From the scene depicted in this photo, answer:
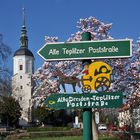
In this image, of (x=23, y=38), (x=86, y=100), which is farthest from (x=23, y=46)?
(x=86, y=100)

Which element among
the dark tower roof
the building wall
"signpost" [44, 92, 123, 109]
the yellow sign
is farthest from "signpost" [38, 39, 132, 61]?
the dark tower roof

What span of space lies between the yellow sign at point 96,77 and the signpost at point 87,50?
219 millimetres

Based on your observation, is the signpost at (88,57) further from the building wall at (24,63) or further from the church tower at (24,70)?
the building wall at (24,63)

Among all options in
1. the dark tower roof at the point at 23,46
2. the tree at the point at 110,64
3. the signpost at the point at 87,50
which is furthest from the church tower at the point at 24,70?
the signpost at the point at 87,50

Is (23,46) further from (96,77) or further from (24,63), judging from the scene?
(96,77)

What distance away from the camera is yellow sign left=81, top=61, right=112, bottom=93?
991 cm

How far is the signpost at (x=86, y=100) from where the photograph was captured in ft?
32.2

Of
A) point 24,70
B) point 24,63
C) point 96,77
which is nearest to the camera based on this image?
point 96,77

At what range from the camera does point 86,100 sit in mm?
9836

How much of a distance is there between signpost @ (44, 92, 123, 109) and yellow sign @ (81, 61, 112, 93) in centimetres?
16

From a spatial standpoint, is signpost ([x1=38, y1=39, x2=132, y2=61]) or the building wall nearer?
signpost ([x1=38, y1=39, x2=132, y2=61])

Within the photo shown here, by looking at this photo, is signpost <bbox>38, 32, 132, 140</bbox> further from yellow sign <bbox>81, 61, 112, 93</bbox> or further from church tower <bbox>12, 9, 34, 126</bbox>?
church tower <bbox>12, 9, 34, 126</bbox>

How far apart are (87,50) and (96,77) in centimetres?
63

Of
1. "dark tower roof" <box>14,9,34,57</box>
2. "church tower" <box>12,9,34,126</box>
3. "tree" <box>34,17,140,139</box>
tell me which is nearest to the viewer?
"tree" <box>34,17,140,139</box>
